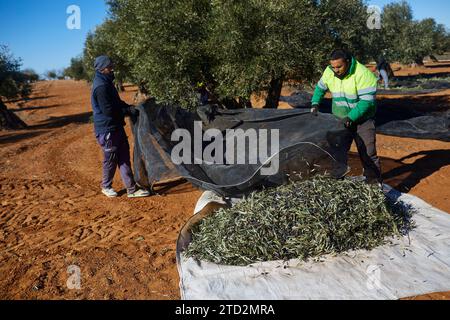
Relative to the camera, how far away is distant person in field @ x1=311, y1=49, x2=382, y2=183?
196 inches

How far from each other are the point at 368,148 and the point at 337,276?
2271mm

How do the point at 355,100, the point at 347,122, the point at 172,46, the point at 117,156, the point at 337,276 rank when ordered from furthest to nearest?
the point at 172,46
the point at 117,156
the point at 355,100
the point at 347,122
the point at 337,276

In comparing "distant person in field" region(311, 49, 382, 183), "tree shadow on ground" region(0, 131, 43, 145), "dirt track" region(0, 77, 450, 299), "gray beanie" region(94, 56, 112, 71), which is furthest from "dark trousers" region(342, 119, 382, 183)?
"tree shadow on ground" region(0, 131, 43, 145)

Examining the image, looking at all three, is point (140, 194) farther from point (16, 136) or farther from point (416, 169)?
point (16, 136)

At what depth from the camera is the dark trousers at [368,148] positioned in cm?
531

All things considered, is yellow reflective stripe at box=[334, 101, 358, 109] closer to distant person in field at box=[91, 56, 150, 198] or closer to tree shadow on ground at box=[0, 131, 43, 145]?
distant person in field at box=[91, 56, 150, 198]

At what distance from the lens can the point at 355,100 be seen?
17.2 ft

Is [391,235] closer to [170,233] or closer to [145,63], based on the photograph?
[170,233]

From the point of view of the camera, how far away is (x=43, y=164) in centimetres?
919

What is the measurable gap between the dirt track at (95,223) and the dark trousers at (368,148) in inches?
35.8

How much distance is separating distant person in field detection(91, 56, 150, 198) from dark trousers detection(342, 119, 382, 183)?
11.6ft

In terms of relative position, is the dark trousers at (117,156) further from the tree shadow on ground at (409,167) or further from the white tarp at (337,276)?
the tree shadow on ground at (409,167)

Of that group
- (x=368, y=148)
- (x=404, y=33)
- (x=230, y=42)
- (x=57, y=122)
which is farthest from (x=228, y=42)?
(x=404, y=33)
